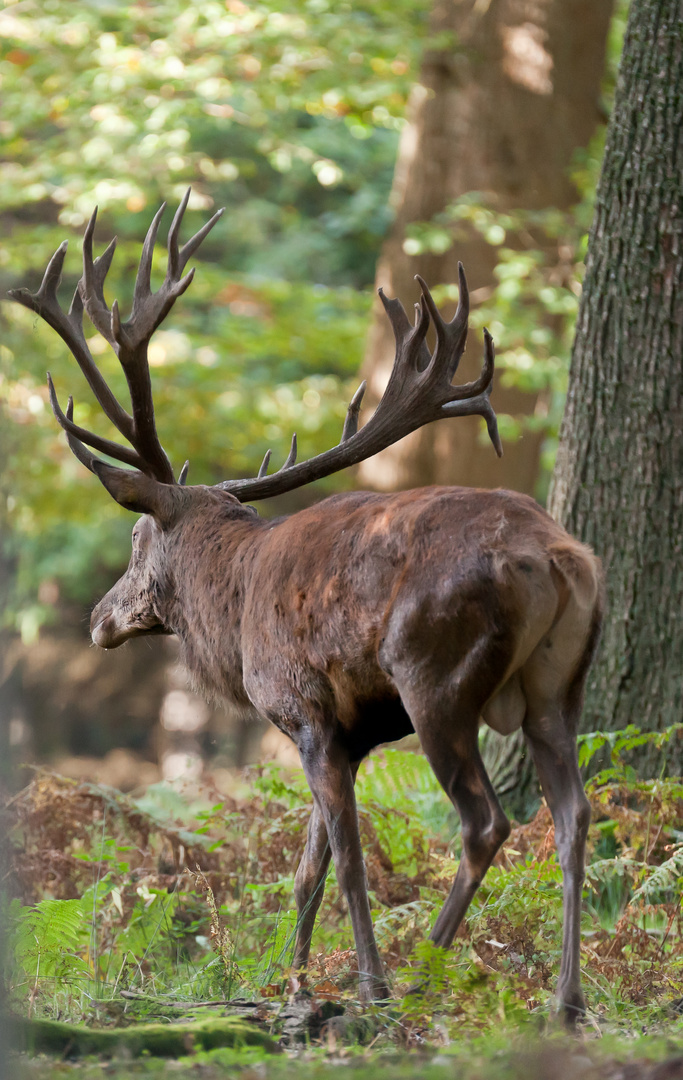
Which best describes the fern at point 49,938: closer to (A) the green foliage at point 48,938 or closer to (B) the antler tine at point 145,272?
(A) the green foliage at point 48,938

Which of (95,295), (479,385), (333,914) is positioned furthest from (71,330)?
(333,914)

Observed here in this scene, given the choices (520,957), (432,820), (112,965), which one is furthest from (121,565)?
(520,957)

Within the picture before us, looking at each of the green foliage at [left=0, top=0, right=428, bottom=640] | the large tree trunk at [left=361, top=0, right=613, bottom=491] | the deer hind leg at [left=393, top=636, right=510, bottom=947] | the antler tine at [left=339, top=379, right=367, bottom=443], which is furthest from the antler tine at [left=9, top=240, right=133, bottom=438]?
the large tree trunk at [left=361, top=0, right=613, bottom=491]

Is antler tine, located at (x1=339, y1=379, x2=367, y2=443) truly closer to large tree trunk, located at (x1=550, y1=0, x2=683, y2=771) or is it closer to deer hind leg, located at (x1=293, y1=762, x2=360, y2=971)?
large tree trunk, located at (x1=550, y1=0, x2=683, y2=771)

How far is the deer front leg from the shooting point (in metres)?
3.87

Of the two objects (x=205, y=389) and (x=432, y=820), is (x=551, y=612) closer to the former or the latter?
(x=432, y=820)

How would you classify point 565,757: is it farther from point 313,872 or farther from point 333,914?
point 333,914

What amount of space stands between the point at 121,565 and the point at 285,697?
11.7 meters

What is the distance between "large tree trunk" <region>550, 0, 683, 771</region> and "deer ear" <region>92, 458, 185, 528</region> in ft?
7.24

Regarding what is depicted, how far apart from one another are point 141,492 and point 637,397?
2.61 m

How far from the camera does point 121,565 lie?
15.4 meters

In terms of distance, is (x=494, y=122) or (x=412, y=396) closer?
(x=412, y=396)

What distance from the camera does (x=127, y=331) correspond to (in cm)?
478

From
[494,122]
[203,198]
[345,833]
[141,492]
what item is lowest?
[345,833]
